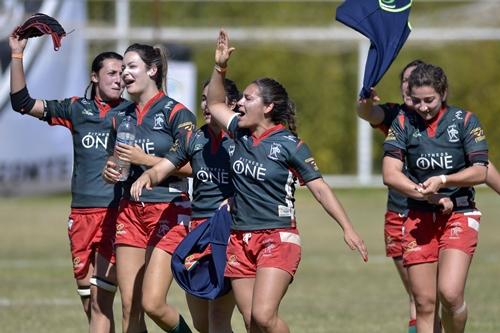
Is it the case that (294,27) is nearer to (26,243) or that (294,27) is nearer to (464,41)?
(464,41)

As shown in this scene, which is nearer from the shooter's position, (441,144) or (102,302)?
(441,144)

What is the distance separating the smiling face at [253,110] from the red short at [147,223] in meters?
0.93

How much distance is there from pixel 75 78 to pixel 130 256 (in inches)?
577

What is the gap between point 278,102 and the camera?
7.10 metres

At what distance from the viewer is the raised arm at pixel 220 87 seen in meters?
7.02

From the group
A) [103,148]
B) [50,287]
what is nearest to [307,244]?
[50,287]

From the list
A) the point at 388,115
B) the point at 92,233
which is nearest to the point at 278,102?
the point at 388,115

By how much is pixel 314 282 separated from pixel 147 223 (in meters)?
5.63

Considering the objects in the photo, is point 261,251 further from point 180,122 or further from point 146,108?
point 146,108

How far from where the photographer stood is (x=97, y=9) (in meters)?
26.8

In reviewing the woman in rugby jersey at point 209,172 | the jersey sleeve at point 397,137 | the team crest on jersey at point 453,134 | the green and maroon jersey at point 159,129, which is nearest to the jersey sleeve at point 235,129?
the woman in rugby jersey at point 209,172

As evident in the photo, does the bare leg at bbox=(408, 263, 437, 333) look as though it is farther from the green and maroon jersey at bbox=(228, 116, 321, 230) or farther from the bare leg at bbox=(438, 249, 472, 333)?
the green and maroon jersey at bbox=(228, 116, 321, 230)

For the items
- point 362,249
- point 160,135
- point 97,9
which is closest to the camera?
point 362,249

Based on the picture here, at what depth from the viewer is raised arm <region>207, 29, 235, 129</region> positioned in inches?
277
